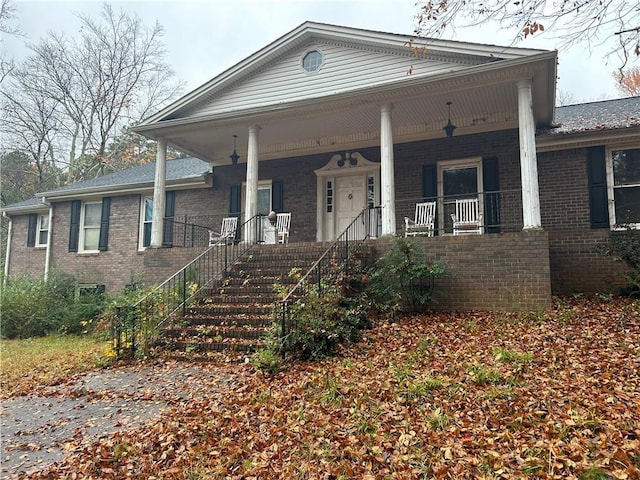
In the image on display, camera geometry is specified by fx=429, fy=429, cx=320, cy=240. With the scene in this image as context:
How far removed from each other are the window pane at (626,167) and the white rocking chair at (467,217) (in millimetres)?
2996

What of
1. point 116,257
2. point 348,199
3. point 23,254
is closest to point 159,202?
point 116,257

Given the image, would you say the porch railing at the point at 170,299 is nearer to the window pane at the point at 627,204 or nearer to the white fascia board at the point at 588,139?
the white fascia board at the point at 588,139

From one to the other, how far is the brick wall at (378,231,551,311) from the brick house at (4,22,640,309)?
0.02m

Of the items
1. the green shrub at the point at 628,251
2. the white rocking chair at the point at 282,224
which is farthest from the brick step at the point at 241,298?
the green shrub at the point at 628,251

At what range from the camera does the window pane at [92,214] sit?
15.2 metres

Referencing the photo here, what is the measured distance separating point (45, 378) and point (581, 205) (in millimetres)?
10615

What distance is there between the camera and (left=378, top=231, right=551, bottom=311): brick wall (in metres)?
7.31

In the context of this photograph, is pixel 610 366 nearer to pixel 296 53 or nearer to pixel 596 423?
pixel 596 423

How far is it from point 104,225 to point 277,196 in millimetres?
6590

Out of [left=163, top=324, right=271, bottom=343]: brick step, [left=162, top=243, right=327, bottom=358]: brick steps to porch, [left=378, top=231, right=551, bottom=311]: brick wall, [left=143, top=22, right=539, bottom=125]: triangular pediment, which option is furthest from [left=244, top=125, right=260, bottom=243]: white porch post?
[left=378, top=231, right=551, bottom=311]: brick wall

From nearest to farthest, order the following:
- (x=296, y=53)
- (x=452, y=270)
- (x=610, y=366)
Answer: (x=610, y=366), (x=452, y=270), (x=296, y=53)

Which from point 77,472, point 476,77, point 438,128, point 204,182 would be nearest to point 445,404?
point 77,472

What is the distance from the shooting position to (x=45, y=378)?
6.35 m

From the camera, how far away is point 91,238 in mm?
15078
